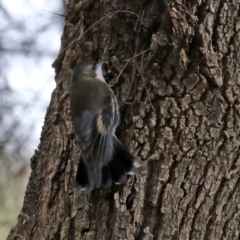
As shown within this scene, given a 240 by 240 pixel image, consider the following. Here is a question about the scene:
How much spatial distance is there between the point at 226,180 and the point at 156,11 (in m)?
0.71

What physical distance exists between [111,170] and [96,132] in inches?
7.7

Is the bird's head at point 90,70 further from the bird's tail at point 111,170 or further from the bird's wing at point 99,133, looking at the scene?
the bird's tail at point 111,170

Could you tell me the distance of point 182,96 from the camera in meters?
2.27

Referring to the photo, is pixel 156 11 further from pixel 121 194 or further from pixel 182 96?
→ pixel 121 194

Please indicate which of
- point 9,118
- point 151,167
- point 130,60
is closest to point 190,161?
point 151,167

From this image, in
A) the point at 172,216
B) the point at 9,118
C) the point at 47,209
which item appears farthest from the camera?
the point at 9,118

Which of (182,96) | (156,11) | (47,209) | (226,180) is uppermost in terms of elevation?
(156,11)

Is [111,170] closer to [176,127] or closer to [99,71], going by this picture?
[176,127]

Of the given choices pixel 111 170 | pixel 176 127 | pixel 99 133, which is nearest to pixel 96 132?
pixel 99 133

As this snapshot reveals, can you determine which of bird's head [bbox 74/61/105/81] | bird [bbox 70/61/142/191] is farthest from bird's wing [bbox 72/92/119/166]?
bird's head [bbox 74/61/105/81]

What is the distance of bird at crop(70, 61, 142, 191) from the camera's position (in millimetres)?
2281

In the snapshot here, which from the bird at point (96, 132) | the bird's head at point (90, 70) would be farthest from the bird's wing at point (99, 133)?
the bird's head at point (90, 70)

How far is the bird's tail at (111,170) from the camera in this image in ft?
7.38

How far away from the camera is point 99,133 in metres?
2.42
